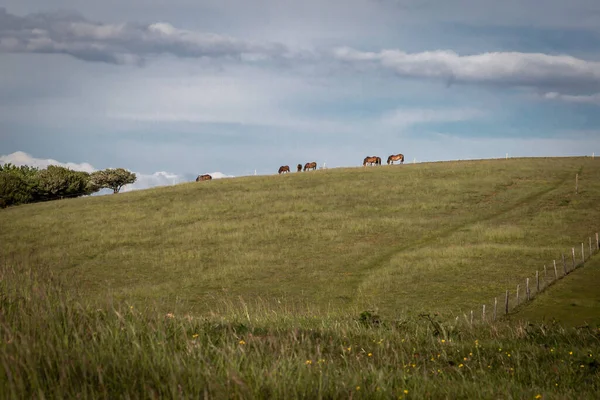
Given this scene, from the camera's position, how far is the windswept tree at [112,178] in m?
127

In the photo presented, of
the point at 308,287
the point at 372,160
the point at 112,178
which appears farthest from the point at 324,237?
the point at 112,178

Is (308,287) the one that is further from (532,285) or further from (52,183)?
(52,183)

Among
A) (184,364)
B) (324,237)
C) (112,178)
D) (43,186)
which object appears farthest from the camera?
(112,178)

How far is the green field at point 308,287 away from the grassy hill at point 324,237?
0.83 feet

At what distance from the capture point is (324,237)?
2018 inches

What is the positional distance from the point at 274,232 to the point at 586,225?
27.6m

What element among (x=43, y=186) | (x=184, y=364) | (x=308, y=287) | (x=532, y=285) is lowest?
(x=532, y=285)

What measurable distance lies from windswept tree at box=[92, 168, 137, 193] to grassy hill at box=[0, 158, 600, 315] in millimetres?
45179

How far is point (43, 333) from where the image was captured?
253 inches

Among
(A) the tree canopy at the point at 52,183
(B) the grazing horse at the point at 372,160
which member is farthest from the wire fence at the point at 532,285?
(A) the tree canopy at the point at 52,183

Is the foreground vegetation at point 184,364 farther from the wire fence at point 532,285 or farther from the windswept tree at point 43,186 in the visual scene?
the windswept tree at point 43,186

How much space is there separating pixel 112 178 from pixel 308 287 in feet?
331

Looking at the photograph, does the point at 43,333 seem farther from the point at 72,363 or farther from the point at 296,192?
the point at 296,192

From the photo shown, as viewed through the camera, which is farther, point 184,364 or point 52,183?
point 52,183
